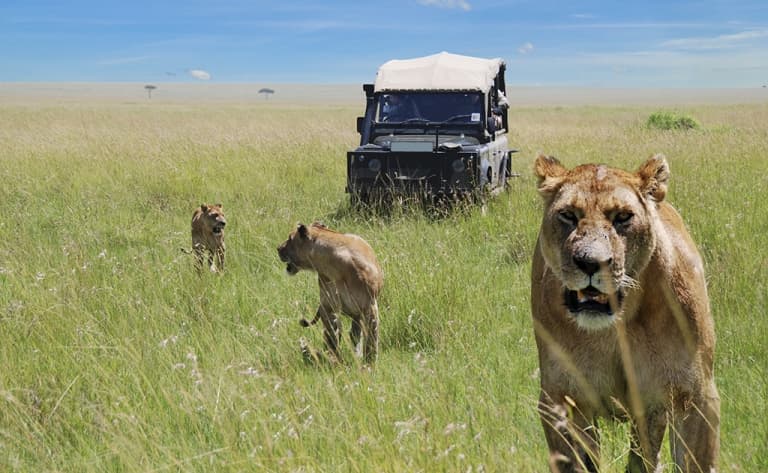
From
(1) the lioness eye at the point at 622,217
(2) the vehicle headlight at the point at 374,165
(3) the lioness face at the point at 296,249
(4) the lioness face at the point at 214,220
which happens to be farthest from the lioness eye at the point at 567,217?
(2) the vehicle headlight at the point at 374,165

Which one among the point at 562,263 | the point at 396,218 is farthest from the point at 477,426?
the point at 396,218

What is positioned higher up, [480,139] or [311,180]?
[480,139]

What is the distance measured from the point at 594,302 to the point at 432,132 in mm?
8109

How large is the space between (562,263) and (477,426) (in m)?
1.29

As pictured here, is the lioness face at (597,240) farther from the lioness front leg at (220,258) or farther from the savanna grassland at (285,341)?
the lioness front leg at (220,258)

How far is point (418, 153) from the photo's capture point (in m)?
9.31

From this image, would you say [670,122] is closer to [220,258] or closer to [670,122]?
[670,122]

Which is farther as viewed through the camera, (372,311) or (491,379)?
(372,311)

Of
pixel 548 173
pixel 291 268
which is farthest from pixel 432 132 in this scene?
pixel 548 173

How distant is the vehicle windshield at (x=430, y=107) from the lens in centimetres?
1034

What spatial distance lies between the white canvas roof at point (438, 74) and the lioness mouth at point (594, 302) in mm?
8336

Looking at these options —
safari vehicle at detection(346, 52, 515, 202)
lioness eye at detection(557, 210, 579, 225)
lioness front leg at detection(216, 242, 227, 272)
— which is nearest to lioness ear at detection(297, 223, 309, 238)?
lioness front leg at detection(216, 242, 227, 272)

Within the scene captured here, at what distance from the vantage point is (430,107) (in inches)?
414

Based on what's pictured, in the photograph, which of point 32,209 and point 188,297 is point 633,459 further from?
point 32,209
